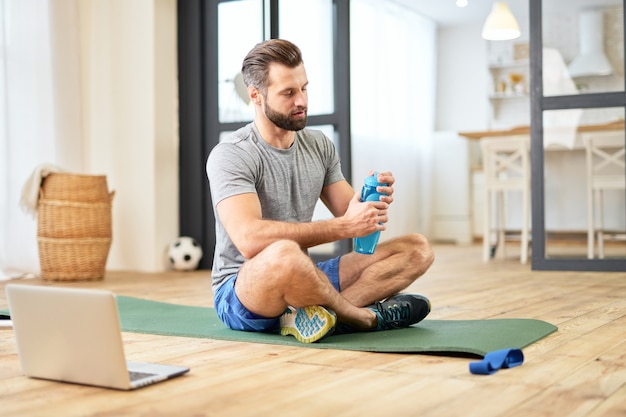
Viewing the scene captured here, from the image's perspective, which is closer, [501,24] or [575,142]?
[575,142]

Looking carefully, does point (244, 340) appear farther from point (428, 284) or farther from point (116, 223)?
point (116, 223)

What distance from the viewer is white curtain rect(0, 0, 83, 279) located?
4.57 meters

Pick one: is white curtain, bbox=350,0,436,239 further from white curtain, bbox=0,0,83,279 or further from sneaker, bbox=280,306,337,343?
sneaker, bbox=280,306,337,343

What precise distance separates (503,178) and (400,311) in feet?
11.6

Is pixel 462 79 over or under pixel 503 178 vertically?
over

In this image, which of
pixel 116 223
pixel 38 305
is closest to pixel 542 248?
pixel 116 223

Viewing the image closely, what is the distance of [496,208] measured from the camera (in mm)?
5852

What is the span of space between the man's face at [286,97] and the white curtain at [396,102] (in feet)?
15.3

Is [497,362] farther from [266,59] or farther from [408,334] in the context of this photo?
[266,59]

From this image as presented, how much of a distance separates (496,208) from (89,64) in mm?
2909

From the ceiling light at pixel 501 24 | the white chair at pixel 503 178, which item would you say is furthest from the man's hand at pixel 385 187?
the ceiling light at pixel 501 24

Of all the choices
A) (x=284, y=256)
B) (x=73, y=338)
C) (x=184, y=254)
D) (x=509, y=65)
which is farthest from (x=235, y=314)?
(x=509, y=65)

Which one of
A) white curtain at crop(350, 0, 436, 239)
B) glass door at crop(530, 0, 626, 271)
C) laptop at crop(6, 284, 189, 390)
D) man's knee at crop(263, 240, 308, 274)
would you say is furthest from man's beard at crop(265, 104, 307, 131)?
white curtain at crop(350, 0, 436, 239)

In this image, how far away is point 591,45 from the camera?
4492mm
